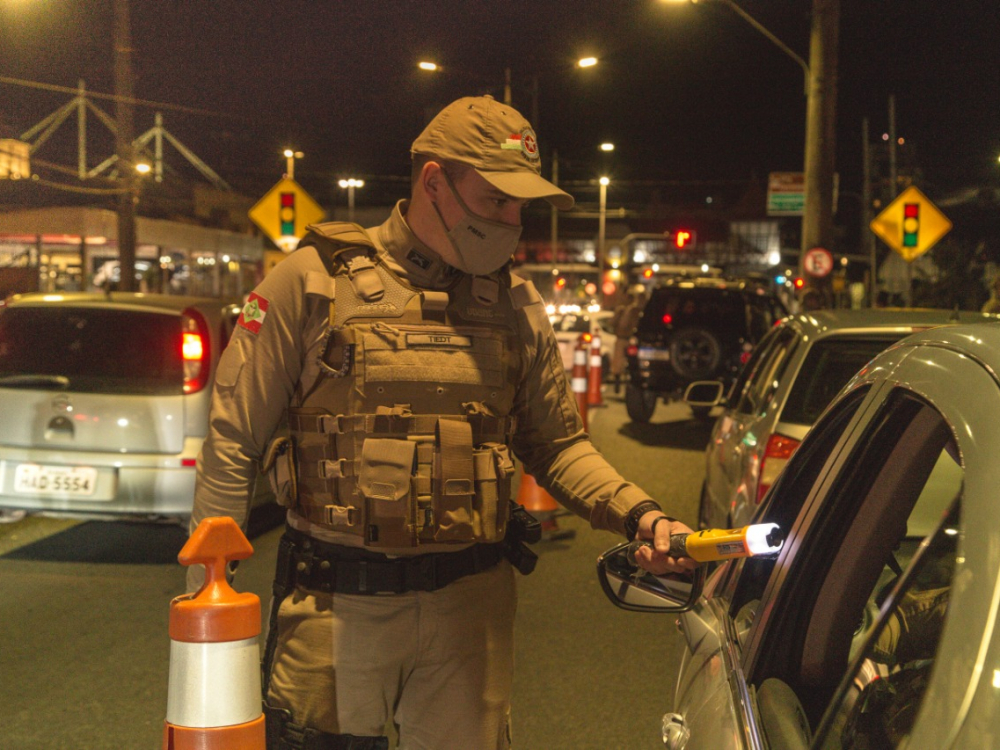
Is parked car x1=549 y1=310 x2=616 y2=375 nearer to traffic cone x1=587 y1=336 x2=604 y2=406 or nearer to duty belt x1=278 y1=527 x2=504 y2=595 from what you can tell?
traffic cone x1=587 y1=336 x2=604 y2=406

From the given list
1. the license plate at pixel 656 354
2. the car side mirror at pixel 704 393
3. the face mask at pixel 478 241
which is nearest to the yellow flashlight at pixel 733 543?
the face mask at pixel 478 241

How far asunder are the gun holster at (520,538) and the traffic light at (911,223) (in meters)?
17.7

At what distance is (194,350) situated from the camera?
6902mm

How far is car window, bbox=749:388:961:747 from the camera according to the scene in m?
1.93

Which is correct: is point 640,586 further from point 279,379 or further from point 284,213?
point 284,213

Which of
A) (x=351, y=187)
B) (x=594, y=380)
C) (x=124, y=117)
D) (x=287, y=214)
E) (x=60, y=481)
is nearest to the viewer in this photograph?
(x=60, y=481)

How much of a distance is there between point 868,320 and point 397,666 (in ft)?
12.1

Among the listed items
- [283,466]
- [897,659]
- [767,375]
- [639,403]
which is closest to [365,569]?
[283,466]

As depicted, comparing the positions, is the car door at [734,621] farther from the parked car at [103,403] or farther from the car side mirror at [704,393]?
the parked car at [103,403]

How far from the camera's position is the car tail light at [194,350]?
6.84 meters

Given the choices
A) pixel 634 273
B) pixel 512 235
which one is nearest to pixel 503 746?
pixel 512 235

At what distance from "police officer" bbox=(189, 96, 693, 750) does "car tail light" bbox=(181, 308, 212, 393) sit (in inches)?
171

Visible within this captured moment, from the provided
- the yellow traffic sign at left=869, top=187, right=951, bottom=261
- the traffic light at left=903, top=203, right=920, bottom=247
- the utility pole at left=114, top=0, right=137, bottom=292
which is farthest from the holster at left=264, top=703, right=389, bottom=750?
the traffic light at left=903, top=203, right=920, bottom=247

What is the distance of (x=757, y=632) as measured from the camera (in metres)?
2.13
